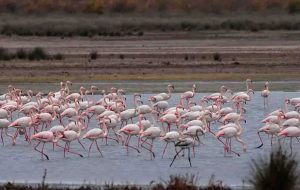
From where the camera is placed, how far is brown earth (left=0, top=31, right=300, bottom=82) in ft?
105

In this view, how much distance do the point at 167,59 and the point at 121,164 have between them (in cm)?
2211

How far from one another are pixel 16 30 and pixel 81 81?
1094 inches

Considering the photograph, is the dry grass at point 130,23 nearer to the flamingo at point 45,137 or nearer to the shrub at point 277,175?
the flamingo at point 45,137

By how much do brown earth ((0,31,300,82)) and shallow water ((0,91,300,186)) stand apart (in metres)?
13.1

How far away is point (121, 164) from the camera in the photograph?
15.7 meters

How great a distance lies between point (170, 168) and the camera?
15180mm

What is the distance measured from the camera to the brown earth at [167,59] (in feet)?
105

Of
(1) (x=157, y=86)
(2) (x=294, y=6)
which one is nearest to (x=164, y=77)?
(1) (x=157, y=86)

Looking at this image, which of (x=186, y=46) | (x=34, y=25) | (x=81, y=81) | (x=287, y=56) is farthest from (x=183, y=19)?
(x=81, y=81)

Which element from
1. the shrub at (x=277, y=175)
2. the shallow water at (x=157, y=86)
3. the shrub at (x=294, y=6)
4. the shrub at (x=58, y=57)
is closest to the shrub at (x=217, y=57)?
the shrub at (x=58, y=57)

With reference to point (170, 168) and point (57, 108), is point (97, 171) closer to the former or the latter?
point (170, 168)

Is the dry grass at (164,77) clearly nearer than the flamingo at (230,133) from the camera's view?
No

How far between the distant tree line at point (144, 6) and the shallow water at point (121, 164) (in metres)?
40.6

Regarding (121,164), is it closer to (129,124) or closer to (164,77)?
(129,124)
